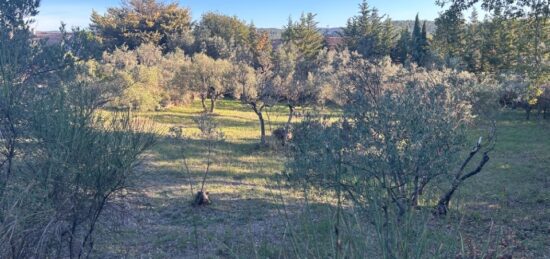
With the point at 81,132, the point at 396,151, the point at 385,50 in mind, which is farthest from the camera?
the point at 385,50

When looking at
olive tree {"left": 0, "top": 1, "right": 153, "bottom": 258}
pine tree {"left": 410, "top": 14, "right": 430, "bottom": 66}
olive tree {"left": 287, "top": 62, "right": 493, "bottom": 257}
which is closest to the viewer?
olive tree {"left": 0, "top": 1, "right": 153, "bottom": 258}

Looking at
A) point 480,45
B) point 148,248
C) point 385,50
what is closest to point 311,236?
point 148,248

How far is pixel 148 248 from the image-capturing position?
7848mm

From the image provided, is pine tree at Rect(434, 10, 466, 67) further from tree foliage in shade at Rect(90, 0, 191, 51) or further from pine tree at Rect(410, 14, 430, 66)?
tree foliage in shade at Rect(90, 0, 191, 51)

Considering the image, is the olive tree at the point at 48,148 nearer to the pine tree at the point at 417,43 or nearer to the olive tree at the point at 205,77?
the olive tree at the point at 205,77

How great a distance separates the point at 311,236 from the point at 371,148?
11.1 ft

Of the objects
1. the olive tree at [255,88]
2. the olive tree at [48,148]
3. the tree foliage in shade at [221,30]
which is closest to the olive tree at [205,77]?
the olive tree at [255,88]

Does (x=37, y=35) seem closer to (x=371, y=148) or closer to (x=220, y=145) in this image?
(x=371, y=148)

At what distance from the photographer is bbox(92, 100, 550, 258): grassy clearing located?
7.50 m

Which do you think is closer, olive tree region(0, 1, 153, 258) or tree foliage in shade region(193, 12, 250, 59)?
olive tree region(0, 1, 153, 258)

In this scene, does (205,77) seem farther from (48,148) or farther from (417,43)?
(417,43)

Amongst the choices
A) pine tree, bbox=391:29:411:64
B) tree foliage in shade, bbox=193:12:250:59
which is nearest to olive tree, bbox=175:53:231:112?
tree foliage in shade, bbox=193:12:250:59

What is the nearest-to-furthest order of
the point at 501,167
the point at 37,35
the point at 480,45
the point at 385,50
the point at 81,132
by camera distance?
the point at 81,132
the point at 37,35
the point at 480,45
the point at 501,167
the point at 385,50

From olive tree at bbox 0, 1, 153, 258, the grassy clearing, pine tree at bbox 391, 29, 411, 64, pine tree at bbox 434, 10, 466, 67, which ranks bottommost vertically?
the grassy clearing
